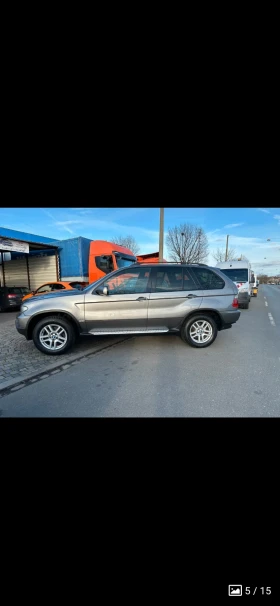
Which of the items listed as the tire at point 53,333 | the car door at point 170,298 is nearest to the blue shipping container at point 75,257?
the tire at point 53,333

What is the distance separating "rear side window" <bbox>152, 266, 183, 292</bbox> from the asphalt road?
1.35 meters

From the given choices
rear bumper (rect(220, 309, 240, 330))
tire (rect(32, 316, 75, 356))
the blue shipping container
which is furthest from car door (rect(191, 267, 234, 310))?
the blue shipping container

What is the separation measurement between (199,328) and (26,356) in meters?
3.73

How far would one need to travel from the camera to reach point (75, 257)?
34.3 ft

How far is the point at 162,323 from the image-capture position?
179 inches

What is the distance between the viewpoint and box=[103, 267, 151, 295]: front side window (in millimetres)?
4441

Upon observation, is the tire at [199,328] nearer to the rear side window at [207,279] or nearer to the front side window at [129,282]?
the rear side window at [207,279]
